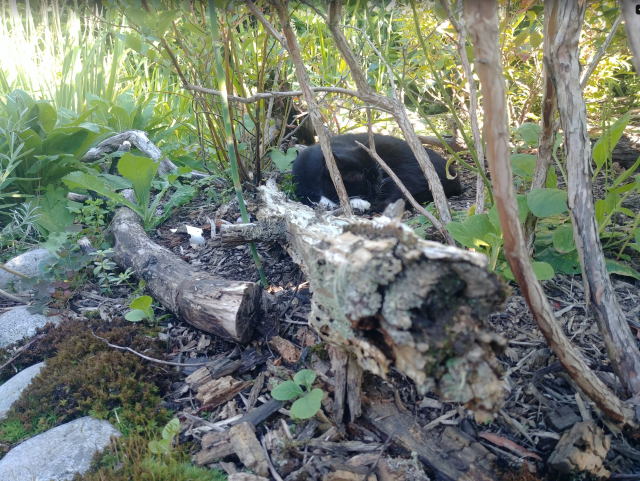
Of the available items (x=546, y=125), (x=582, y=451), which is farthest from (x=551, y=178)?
(x=582, y=451)

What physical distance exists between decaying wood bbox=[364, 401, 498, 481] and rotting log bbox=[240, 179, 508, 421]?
43 centimetres

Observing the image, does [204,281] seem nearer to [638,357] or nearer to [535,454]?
[535,454]

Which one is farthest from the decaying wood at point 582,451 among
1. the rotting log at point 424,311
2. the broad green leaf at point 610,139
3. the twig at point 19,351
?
the twig at point 19,351

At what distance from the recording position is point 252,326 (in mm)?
1923

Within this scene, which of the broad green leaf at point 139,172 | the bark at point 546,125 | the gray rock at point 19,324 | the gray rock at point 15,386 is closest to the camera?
the bark at point 546,125

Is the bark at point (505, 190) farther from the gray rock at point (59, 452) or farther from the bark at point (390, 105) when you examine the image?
the gray rock at point (59, 452)

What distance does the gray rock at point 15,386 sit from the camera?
1711 millimetres

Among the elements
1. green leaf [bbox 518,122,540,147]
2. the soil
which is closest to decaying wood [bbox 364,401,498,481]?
the soil

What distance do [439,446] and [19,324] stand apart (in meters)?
2.01

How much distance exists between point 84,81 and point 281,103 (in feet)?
7.15

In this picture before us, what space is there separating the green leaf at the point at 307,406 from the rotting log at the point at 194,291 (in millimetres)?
556

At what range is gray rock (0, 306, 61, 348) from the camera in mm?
2113

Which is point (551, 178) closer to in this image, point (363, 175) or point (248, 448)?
point (248, 448)

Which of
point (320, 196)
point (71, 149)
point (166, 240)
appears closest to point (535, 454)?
point (166, 240)
